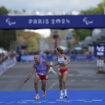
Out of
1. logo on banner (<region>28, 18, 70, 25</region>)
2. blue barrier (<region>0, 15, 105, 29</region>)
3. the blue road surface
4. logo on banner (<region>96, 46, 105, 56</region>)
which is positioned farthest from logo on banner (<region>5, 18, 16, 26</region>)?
the blue road surface

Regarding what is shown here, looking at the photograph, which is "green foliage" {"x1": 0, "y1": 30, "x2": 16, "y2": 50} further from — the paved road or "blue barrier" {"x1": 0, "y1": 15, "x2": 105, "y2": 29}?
"blue barrier" {"x1": 0, "y1": 15, "x2": 105, "y2": 29}

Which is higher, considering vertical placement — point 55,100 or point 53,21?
point 53,21

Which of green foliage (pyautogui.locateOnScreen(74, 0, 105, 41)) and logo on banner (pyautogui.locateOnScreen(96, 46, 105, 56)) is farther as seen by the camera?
green foliage (pyautogui.locateOnScreen(74, 0, 105, 41))

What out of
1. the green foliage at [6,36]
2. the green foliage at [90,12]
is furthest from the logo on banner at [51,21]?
the green foliage at [90,12]

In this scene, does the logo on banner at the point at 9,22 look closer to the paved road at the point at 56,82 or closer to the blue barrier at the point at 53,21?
the blue barrier at the point at 53,21

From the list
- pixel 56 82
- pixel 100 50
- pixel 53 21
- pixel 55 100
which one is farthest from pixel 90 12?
pixel 55 100

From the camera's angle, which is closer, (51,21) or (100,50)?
(51,21)

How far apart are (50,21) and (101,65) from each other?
7.71 m

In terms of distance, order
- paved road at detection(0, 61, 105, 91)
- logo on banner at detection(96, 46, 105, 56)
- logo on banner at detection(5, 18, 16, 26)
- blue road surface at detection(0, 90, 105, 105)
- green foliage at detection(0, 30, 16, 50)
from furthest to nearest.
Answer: green foliage at detection(0, 30, 16, 50) < logo on banner at detection(96, 46, 105, 56) < logo on banner at detection(5, 18, 16, 26) < paved road at detection(0, 61, 105, 91) < blue road surface at detection(0, 90, 105, 105)

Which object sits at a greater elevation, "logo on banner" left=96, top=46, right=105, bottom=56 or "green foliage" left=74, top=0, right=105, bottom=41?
"green foliage" left=74, top=0, right=105, bottom=41

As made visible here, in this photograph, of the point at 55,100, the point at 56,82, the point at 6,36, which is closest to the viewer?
the point at 55,100

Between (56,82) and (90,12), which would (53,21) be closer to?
(56,82)

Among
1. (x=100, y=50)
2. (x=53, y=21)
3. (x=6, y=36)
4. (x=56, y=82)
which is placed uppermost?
(x=53, y=21)

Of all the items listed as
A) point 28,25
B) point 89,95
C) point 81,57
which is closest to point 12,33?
point 81,57
